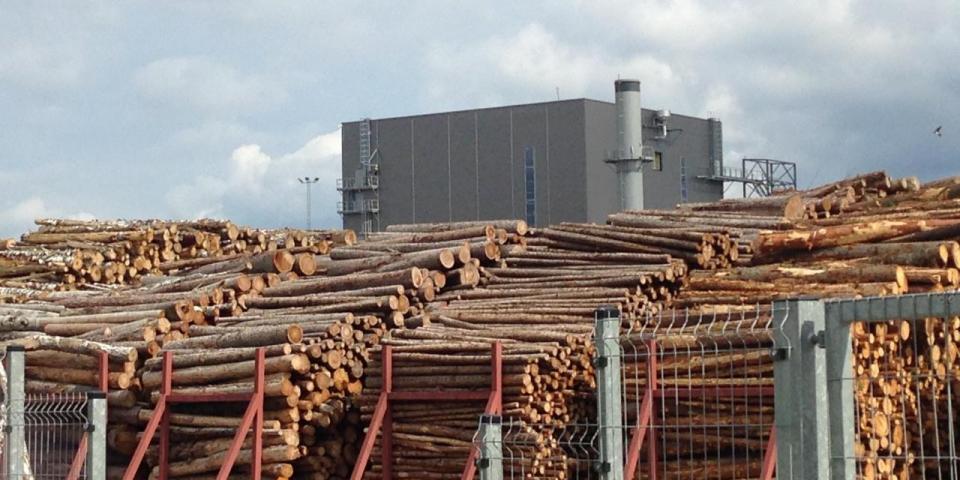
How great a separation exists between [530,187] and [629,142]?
556 centimetres

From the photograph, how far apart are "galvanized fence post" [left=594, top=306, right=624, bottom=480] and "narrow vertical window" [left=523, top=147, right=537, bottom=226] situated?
40931 millimetres

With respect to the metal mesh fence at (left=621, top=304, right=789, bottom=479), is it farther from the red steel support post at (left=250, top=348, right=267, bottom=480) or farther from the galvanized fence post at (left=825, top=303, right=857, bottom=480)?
the galvanized fence post at (left=825, top=303, right=857, bottom=480)

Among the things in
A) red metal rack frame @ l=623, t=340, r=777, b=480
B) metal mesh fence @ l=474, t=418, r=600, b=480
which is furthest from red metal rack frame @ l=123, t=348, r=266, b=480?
red metal rack frame @ l=623, t=340, r=777, b=480

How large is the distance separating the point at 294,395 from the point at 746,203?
6817 millimetres

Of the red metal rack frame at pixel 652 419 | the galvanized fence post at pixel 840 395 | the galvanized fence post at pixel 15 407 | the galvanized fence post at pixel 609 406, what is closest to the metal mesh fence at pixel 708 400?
the red metal rack frame at pixel 652 419

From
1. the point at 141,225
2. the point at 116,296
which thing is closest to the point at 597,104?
the point at 141,225

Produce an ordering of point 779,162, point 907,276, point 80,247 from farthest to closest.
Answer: point 779,162, point 80,247, point 907,276

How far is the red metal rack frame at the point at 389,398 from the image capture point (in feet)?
45.0

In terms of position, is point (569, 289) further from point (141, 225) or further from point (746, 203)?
point (141, 225)

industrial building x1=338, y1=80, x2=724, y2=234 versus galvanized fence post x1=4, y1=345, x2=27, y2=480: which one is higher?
industrial building x1=338, y1=80, x2=724, y2=234

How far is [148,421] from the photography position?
15875 millimetres

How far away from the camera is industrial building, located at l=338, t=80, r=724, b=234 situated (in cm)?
4634

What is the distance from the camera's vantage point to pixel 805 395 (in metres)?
5.13

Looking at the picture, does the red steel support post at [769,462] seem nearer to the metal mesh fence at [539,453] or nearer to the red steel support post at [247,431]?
the metal mesh fence at [539,453]
